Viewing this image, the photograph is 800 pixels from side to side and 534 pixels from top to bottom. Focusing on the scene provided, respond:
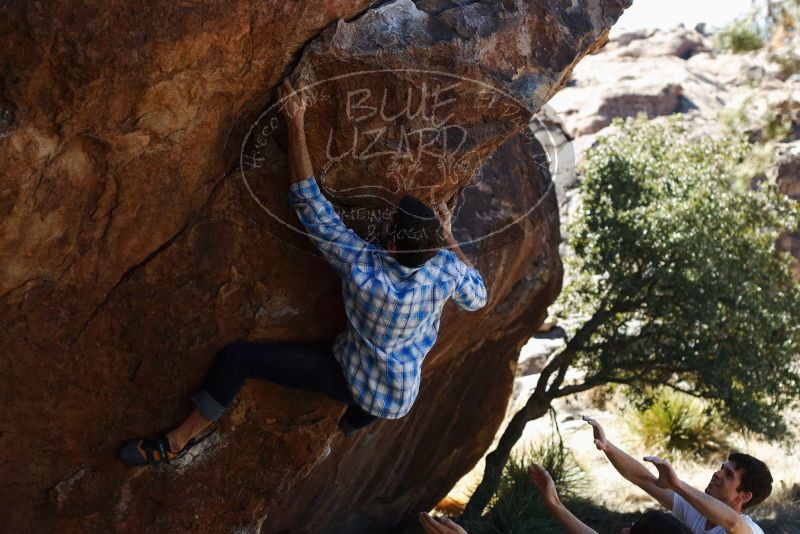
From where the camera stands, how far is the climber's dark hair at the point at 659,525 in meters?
3.62

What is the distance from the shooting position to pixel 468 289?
507cm

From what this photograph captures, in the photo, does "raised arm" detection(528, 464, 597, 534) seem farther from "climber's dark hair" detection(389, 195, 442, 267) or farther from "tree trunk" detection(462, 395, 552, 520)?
"tree trunk" detection(462, 395, 552, 520)

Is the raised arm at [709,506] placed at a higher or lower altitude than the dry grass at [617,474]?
higher

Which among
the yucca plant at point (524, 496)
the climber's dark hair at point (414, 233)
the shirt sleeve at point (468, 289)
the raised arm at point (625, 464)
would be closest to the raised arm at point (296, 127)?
the climber's dark hair at point (414, 233)

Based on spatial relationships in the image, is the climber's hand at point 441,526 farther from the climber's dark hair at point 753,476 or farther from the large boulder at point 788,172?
the large boulder at point 788,172

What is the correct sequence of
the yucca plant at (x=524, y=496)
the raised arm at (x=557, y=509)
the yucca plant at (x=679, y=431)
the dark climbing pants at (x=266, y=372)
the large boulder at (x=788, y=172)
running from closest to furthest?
the raised arm at (x=557, y=509) < the dark climbing pants at (x=266, y=372) < the yucca plant at (x=524, y=496) < the yucca plant at (x=679, y=431) < the large boulder at (x=788, y=172)

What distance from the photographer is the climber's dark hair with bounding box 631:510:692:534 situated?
3621 mm

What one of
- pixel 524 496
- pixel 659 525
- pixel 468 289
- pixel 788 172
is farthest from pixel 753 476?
pixel 788 172

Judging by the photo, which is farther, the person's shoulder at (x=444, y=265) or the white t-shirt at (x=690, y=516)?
the white t-shirt at (x=690, y=516)

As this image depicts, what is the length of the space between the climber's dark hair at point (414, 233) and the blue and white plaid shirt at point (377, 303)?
0.24 feet

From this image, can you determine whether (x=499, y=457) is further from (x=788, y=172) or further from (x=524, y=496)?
(x=788, y=172)

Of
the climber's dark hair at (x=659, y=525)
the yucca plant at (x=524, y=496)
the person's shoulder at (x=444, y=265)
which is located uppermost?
the person's shoulder at (x=444, y=265)

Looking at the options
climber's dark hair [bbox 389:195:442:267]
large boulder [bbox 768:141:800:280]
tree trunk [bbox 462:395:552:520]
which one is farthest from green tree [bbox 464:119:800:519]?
large boulder [bbox 768:141:800:280]

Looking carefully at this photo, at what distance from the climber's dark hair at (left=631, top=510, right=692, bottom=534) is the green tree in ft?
21.2
